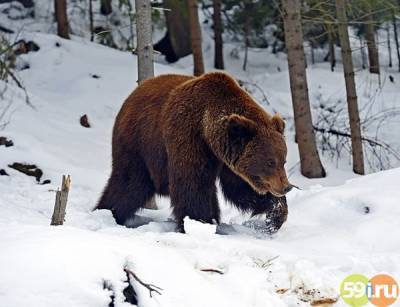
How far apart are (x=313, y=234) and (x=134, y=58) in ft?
36.2

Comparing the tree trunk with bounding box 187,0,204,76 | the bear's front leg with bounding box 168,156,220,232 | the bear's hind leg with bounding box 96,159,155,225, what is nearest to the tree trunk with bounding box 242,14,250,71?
the tree trunk with bounding box 187,0,204,76

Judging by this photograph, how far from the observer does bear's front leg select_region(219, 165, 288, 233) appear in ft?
17.0

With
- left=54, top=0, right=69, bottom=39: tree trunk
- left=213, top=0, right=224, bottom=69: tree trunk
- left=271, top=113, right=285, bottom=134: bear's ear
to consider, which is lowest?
left=271, top=113, right=285, bottom=134: bear's ear

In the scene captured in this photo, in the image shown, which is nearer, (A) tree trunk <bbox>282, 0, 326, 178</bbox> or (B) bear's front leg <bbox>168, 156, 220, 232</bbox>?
(B) bear's front leg <bbox>168, 156, 220, 232</bbox>

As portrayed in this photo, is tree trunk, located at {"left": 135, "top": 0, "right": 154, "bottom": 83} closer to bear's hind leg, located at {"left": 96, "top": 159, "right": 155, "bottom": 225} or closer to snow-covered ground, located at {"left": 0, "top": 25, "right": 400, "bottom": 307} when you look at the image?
snow-covered ground, located at {"left": 0, "top": 25, "right": 400, "bottom": 307}

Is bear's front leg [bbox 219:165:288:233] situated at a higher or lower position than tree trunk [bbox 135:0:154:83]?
lower

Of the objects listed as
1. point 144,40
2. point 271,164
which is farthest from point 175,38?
point 271,164

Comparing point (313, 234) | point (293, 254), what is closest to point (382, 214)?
point (313, 234)

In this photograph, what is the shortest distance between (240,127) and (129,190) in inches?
61.9

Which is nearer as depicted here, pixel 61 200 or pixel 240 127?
pixel 61 200

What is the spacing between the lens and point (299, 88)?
30.1 feet

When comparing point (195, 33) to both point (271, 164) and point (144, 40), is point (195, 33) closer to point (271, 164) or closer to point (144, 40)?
point (144, 40)

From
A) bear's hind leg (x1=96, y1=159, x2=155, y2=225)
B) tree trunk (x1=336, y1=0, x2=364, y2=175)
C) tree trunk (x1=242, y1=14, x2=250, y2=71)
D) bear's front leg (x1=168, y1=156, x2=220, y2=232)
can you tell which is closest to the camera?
bear's front leg (x1=168, y1=156, x2=220, y2=232)

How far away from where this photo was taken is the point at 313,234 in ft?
15.5
